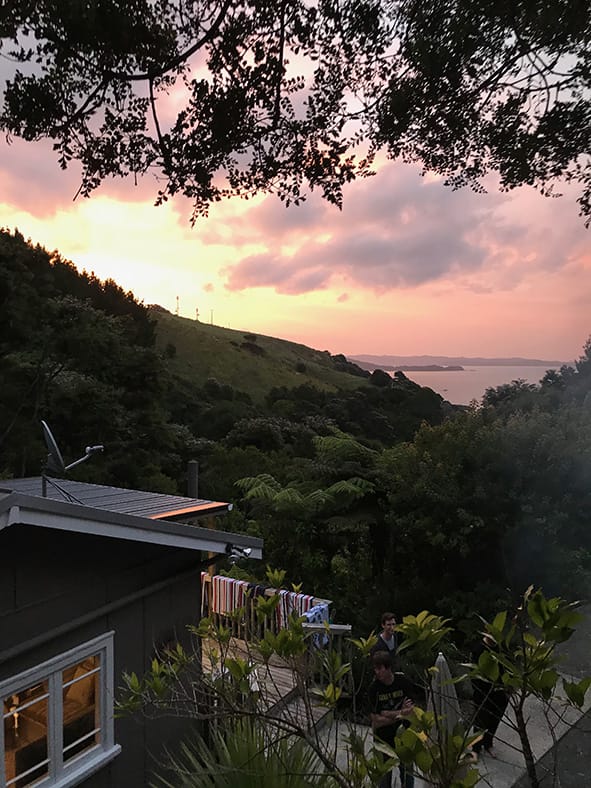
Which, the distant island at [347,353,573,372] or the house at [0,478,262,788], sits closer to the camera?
the house at [0,478,262,788]

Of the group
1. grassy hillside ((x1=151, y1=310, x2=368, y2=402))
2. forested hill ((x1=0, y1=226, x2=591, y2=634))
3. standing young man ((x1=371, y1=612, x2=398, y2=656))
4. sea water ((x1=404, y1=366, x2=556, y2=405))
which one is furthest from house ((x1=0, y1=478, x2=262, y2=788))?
grassy hillside ((x1=151, y1=310, x2=368, y2=402))

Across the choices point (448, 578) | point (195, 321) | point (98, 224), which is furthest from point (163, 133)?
point (195, 321)

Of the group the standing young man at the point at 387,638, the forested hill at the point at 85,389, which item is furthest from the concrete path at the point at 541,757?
the forested hill at the point at 85,389

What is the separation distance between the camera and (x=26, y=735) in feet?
15.0

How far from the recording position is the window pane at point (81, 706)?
492 cm

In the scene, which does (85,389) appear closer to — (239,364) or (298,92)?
(298,92)

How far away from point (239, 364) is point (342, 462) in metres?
52.9

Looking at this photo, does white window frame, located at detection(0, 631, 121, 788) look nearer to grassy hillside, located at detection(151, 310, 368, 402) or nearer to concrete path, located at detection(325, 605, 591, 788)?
concrete path, located at detection(325, 605, 591, 788)

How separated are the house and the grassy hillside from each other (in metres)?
47.6

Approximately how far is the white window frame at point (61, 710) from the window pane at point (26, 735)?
76 millimetres

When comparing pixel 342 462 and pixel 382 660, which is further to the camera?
pixel 342 462

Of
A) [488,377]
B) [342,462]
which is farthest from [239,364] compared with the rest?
[342,462]

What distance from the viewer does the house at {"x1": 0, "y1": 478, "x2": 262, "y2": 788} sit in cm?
433

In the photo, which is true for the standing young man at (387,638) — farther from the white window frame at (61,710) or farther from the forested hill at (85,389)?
the forested hill at (85,389)
